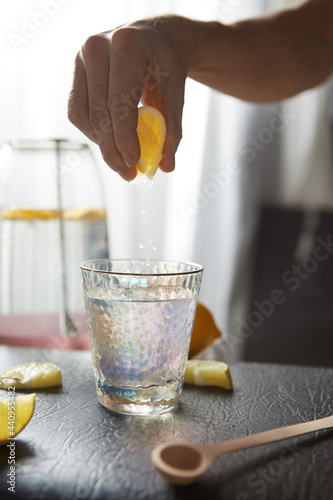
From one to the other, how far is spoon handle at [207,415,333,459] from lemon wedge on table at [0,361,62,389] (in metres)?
0.28

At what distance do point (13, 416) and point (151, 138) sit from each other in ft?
1.20

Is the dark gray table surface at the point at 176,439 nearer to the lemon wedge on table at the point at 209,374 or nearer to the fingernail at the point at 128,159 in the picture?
the lemon wedge on table at the point at 209,374

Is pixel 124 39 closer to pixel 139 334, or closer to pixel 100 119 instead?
pixel 100 119

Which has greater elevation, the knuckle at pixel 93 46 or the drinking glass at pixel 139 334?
the knuckle at pixel 93 46

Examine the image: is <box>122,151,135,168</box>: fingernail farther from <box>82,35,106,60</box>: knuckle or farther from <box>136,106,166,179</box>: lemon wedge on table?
<box>82,35,106,60</box>: knuckle

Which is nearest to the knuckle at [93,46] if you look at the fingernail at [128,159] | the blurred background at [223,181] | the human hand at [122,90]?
the human hand at [122,90]

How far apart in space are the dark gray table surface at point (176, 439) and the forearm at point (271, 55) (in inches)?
22.8

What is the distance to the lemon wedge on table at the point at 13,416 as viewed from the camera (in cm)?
50

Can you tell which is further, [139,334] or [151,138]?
[151,138]

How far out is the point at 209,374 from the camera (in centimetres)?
69

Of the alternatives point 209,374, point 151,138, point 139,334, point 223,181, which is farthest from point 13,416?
point 223,181

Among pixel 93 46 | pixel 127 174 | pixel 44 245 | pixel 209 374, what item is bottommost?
pixel 209 374

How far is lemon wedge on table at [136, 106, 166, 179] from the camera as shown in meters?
0.68

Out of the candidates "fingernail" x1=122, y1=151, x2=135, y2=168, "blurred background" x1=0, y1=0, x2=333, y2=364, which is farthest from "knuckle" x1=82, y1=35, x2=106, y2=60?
"blurred background" x1=0, y1=0, x2=333, y2=364
